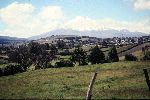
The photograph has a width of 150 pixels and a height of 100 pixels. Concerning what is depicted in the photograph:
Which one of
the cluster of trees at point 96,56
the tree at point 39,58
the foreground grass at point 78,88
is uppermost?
the foreground grass at point 78,88

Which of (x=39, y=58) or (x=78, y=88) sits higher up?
(x=78, y=88)

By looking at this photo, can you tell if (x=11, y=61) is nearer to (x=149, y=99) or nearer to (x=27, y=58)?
(x=27, y=58)

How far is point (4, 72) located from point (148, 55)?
7432 centimetres

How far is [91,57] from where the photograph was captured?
12212 cm

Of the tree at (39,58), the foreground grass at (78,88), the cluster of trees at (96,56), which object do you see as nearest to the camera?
the foreground grass at (78,88)

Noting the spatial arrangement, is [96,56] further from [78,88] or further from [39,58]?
[78,88]

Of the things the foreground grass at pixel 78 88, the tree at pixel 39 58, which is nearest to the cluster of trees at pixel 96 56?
the tree at pixel 39 58

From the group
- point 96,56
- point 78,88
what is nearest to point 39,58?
point 96,56

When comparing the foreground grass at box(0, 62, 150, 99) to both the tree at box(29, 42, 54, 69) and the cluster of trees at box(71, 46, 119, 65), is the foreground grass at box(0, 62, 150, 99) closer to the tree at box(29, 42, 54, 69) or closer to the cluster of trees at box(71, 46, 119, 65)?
the cluster of trees at box(71, 46, 119, 65)

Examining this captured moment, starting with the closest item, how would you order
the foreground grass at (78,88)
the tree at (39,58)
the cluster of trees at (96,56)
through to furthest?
the foreground grass at (78,88) < the cluster of trees at (96,56) < the tree at (39,58)

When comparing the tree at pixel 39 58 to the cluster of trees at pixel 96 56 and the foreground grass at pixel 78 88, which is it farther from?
the foreground grass at pixel 78 88

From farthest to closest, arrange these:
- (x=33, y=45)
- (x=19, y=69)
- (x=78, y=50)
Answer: (x=33, y=45) → (x=78, y=50) → (x=19, y=69)

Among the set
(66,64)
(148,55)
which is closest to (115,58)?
(148,55)

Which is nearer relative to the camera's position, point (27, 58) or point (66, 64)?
point (66, 64)
